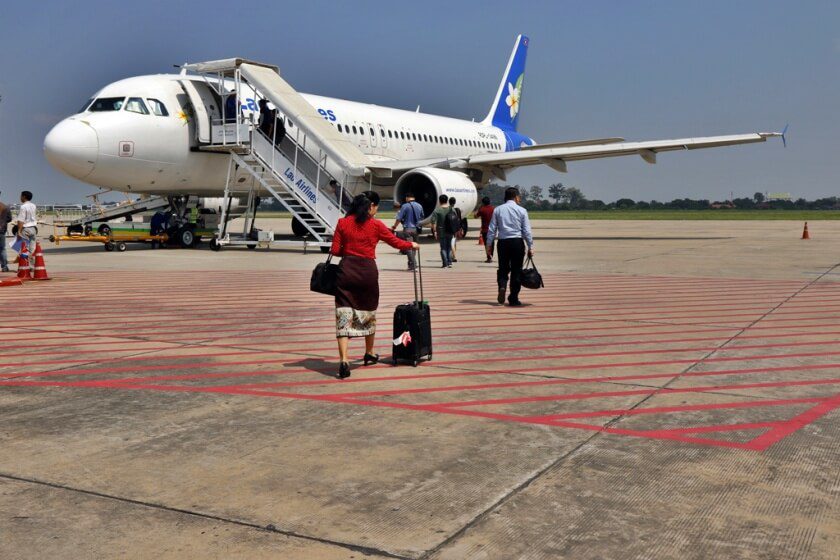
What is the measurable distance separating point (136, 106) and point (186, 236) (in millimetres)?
Answer: 4650

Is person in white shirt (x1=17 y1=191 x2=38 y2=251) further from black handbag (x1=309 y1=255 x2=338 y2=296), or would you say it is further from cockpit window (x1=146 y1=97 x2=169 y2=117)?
black handbag (x1=309 y1=255 x2=338 y2=296)

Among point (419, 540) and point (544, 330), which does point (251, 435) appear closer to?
point (419, 540)

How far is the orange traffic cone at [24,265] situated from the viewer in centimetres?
1423

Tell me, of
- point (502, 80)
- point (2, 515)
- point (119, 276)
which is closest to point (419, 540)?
point (2, 515)

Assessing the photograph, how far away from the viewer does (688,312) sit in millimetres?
9992

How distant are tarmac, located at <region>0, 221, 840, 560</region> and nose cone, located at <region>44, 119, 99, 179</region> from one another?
27.9 feet

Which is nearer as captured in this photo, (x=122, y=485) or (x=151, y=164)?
(x=122, y=485)

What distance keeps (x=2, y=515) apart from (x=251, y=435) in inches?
59.5

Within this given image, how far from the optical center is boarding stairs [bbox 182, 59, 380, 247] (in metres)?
19.9

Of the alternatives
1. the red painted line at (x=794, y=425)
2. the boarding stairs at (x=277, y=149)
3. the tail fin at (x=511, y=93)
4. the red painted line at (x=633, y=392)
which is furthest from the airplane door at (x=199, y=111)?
the tail fin at (x=511, y=93)

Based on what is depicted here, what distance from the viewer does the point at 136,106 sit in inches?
734

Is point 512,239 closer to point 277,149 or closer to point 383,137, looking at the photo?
point 277,149

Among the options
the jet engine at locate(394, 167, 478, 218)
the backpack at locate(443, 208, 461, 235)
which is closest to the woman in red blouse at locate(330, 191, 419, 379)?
the backpack at locate(443, 208, 461, 235)

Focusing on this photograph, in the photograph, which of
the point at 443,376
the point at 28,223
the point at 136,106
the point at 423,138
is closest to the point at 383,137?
the point at 423,138
